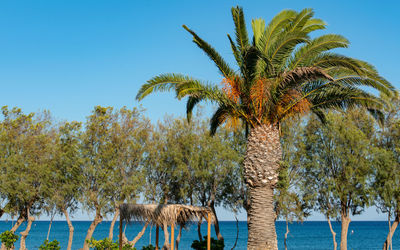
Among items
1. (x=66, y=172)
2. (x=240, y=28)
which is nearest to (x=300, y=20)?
(x=240, y=28)

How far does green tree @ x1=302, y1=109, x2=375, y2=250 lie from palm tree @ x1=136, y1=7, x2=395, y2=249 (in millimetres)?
12935

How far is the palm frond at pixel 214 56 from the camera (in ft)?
41.4

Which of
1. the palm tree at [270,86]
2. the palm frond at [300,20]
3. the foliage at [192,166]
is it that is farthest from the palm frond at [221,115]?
the foliage at [192,166]

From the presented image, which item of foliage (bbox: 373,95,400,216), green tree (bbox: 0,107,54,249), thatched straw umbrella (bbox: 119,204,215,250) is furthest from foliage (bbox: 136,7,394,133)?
green tree (bbox: 0,107,54,249)

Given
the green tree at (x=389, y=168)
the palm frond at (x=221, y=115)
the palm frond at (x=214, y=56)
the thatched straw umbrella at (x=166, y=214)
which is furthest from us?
the green tree at (x=389, y=168)

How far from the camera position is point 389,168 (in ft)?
78.5

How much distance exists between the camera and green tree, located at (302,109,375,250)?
25188 millimetres

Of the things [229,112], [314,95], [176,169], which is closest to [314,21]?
[314,95]

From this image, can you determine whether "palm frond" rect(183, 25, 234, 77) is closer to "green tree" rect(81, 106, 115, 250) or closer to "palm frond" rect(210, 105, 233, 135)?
"palm frond" rect(210, 105, 233, 135)

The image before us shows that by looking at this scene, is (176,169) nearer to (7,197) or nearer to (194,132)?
(194,132)

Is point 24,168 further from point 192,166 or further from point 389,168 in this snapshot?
point 389,168

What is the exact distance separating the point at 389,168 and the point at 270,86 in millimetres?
15679

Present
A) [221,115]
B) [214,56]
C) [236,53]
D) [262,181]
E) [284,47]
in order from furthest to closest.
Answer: [221,115] < [236,53] < [214,56] < [262,181] < [284,47]

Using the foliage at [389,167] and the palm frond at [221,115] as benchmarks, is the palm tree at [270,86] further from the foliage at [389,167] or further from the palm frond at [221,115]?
the foliage at [389,167]
